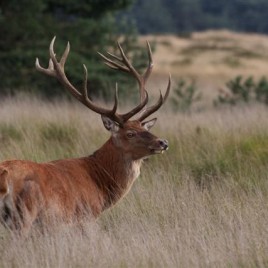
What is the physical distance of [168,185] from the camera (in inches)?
307

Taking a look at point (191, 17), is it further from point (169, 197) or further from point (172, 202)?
point (172, 202)

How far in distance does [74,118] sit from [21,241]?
225 inches

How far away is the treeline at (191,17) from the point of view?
7769 centimetres

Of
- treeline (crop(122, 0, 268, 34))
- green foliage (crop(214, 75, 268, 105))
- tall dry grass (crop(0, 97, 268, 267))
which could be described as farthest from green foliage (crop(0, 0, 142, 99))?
treeline (crop(122, 0, 268, 34))

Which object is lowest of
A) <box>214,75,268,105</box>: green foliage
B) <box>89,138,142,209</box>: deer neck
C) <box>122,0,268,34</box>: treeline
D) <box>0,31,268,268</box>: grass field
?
<box>122,0,268,34</box>: treeline

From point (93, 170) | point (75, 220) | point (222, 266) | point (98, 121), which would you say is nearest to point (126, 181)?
point (93, 170)

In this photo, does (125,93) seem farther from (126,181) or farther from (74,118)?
(126,181)

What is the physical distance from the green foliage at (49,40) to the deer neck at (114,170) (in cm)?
992

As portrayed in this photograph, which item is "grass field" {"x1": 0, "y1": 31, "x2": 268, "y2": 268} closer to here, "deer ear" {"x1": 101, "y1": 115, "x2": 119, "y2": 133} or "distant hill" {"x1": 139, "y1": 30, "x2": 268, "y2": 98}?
"deer ear" {"x1": 101, "y1": 115, "x2": 119, "y2": 133}

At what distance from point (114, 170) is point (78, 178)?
0.50 metres

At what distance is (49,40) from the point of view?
17734 millimetres

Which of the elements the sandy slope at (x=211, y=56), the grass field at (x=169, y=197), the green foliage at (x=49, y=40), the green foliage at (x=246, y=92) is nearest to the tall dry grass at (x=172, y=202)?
the grass field at (x=169, y=197)

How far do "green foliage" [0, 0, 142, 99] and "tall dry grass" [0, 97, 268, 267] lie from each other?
5.56 meters

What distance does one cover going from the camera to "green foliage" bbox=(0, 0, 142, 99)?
1752 cm
